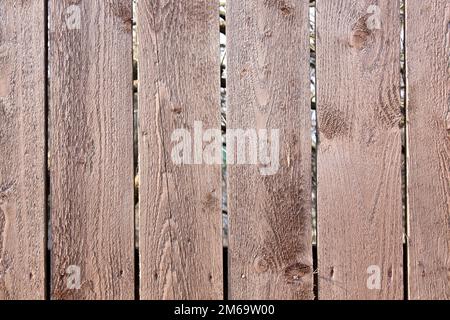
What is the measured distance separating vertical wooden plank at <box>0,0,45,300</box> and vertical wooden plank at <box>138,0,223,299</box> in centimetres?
27

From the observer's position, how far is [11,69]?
1.37 metres

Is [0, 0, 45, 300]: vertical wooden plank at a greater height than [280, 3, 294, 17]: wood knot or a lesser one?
lesser

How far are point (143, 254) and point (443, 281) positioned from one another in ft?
2.64

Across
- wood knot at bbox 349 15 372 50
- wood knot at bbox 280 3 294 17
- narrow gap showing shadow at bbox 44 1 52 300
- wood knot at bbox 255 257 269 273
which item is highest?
wood knot at bbox 280 3 294 17

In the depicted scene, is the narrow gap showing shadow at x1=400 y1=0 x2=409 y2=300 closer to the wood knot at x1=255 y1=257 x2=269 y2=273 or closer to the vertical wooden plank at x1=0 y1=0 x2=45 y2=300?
the wood knot at x1=255 y1=257 x2=269 y2=273

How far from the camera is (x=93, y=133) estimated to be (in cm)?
135

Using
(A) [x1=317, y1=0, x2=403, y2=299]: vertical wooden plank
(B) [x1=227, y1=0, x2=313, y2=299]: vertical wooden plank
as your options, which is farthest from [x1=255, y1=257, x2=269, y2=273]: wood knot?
(A) [x1=317, y1=0, x2=403, y2=299]: vertical wooden plank

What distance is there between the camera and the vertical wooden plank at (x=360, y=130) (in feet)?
4.38

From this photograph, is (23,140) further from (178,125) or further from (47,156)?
(178,125)

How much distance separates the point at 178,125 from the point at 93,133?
0.23 metres

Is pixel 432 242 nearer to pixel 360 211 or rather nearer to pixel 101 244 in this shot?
pixel 360 211

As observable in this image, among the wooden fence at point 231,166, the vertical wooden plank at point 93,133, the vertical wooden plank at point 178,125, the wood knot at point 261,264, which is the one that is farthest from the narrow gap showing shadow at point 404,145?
the vertical wooden plank at point 93,133

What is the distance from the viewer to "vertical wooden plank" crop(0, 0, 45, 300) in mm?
1360

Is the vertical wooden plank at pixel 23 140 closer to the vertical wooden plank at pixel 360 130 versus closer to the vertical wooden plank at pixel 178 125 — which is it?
the vertical wooden plank at pixel 178 125
